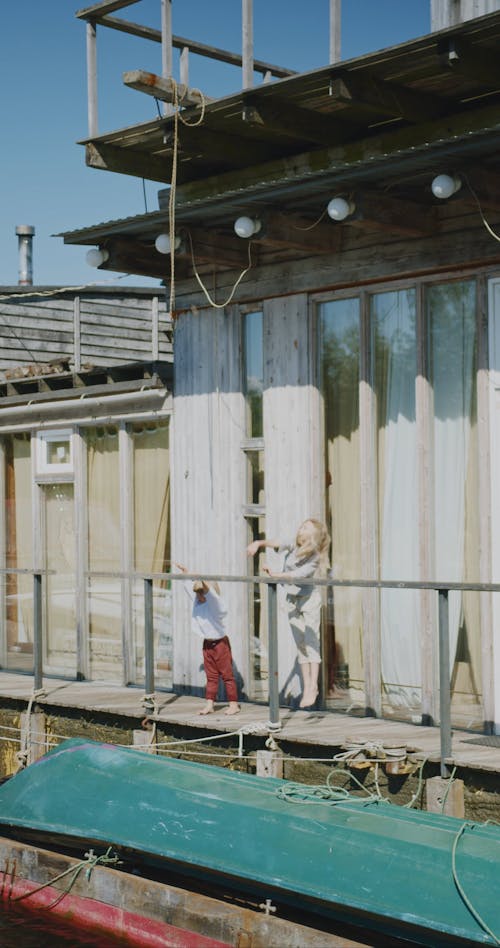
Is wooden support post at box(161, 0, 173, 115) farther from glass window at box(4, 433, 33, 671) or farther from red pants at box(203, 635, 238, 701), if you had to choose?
glass window at box(4, 433, 33, 671)

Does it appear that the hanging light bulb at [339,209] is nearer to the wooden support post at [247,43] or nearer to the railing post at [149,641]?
the wooden support post at [247,43]

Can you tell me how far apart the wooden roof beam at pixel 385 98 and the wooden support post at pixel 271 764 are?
15.6 feet

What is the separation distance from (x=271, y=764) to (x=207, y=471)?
3.33m

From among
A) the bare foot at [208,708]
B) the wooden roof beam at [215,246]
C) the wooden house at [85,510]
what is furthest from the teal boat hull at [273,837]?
the wooden roof beam at [215,246]

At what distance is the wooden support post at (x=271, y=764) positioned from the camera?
9742 mm

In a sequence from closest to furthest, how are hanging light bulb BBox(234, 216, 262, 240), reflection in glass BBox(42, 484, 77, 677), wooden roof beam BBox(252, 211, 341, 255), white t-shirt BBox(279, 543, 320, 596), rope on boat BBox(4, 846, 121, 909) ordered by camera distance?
1. rope on boat BBox(4, 846, 121, 909)
2. white t-shirt BBox(279, 543, 320, 596)
3. hanging light bulb BBox(234, 216, 262, 240)
4. wooden roof beam BBox(252, 211, 341, 255)
5. reflection in glass BBox(42, 484, 77, 677)

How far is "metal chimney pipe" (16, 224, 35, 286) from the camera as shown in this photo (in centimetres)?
2673

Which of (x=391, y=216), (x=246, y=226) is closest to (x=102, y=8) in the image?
Result: (x=246, y=226)

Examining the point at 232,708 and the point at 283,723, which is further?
the point at 232,708

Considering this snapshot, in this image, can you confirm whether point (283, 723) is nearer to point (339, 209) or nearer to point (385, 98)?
point (339, 209)

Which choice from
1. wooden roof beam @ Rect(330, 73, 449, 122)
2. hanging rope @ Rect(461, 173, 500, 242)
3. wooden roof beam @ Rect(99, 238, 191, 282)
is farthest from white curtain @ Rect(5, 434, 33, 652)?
hanging rope @ Rect(461, 173, 500, 242)

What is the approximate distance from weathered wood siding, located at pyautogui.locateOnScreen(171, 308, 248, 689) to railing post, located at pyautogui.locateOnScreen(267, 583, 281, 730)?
188 cm

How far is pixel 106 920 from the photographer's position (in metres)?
8.94

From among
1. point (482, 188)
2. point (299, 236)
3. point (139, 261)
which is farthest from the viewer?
point (139, 261)
